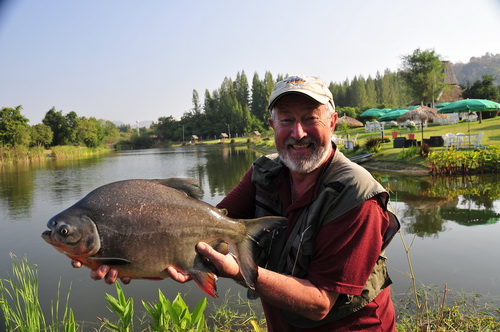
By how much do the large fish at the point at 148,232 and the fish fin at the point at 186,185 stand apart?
0.22 ft

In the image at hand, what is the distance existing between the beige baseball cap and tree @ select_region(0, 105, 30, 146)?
58373 millimetres

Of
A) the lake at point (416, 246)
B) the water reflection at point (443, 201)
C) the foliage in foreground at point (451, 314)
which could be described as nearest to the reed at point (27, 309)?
the lake at point (416, 246)

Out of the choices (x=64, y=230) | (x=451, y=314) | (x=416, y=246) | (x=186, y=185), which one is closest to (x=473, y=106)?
(x=416, y=246)

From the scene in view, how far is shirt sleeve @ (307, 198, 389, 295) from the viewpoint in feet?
5.58

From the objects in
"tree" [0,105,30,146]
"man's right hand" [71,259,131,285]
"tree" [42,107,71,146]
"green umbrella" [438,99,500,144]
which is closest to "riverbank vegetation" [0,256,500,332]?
"man's right hand" [71,259,131,285]

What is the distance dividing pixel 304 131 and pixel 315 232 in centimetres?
64

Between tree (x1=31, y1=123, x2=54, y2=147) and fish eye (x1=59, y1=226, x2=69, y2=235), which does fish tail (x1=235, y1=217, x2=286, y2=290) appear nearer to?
fish eye (x1=59, y1=226, x2=69, y2=235)

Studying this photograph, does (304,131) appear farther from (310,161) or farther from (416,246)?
(416,246)

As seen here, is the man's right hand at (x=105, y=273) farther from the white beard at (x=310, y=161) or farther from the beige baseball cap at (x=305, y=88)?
the beige baseball cap at (x=305, y=88)

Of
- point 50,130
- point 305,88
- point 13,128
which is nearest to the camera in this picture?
point 305,88

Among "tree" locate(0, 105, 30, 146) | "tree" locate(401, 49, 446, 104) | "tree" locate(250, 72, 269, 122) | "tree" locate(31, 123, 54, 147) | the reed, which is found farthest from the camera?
"tree" locate(250, 72, 269, 122)

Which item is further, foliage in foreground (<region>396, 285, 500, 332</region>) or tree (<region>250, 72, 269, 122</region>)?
tree (<region>250, 72, 269, 122</region>)

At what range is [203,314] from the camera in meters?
4.31

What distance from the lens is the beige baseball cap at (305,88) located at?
6.86 ft
